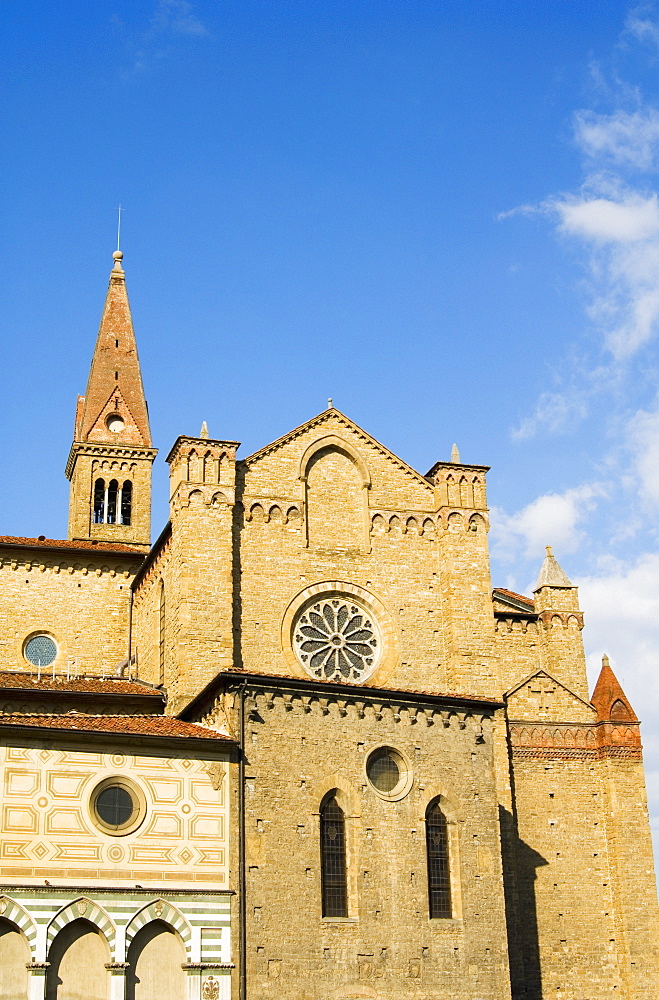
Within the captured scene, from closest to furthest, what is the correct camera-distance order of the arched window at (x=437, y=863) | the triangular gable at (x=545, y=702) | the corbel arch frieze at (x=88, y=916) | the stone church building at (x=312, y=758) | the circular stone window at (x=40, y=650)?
the corbel arch frieze at (x=88, y=916), the stone church building at (x=312, y=758), the arched window at (x=437, y=863), the triangular gable at (x=545, y=702), the circular stone window at (x=40, y=650)

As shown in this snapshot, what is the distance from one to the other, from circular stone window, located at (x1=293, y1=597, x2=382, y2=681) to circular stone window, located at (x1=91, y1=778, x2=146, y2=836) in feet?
22.2

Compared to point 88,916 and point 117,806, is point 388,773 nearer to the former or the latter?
point 117,806

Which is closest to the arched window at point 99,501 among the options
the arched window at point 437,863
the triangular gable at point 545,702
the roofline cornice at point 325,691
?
the roofline cornice at point 325,691

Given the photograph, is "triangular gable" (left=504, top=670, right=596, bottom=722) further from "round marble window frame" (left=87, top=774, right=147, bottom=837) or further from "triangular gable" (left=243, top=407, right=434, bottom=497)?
"round marble window frame" (left=87, top=774, right=147, bottom=837)

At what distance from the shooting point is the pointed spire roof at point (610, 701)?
3117 cm

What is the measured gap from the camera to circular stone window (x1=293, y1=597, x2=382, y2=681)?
28.6 m

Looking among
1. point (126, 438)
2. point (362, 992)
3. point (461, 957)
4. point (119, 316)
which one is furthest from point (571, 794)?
point (119, 316)

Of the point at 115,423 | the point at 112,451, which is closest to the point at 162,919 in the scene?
the point at 112,451

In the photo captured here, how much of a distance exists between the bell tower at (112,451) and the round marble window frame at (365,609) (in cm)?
1271

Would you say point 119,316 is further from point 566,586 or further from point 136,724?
point 136,724

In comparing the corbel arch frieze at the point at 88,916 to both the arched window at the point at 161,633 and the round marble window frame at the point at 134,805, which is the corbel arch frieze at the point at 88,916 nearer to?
the round marble window frame at the point at 134,805

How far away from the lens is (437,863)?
82.0 ft

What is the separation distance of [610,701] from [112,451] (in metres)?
19.5

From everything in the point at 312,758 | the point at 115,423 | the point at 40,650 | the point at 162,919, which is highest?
the point at 115,423
